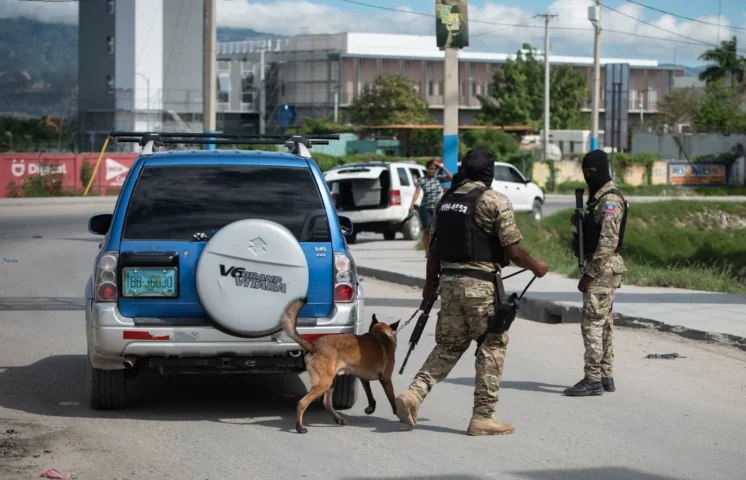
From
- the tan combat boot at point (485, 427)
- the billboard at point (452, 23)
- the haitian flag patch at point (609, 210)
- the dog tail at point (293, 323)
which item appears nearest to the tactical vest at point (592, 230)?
the haitian flag patch at point (609, 210)

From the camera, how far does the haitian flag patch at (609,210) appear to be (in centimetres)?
Result: 841

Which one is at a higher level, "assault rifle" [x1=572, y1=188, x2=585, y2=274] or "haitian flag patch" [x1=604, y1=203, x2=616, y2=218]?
"haitian flag patch" [x1=604, y1=203, x2=616, y2=218]

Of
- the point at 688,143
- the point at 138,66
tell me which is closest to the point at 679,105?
the point at 688,143

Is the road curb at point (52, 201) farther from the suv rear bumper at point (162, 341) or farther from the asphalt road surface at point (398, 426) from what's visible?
the suv rear bumper at point (162, 341)

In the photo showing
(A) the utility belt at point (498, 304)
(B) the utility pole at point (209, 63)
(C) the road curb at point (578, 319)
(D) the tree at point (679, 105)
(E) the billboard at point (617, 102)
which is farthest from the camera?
(D) the tree at point (679, 105)

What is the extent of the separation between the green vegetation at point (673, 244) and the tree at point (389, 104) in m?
48.2

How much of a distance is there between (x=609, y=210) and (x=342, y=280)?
2.45 m

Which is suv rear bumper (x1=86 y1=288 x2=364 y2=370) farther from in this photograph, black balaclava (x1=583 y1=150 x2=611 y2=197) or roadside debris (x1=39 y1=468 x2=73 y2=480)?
black balaclava (x1=583 y1=150 x2=611 y2=197)

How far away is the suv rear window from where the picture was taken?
7277mm

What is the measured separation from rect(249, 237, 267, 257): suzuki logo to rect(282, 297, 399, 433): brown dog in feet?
1.36

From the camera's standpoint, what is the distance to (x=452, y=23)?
2073 centimetres

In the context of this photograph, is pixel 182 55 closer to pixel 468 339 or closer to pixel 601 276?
pixel 601 276

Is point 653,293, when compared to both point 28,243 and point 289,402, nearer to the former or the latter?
point 289,402

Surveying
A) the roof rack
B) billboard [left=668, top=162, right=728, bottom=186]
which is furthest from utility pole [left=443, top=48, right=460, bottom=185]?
billboard [left=668, top=162, right=728, bottom=186]
